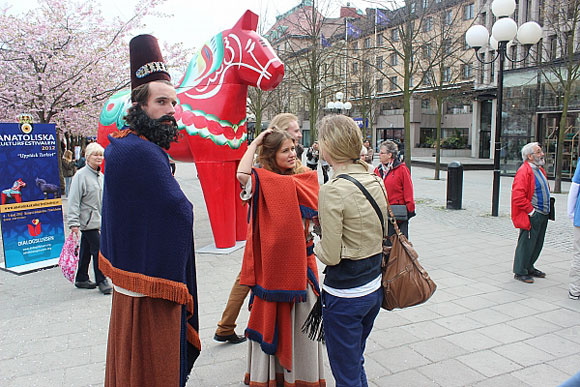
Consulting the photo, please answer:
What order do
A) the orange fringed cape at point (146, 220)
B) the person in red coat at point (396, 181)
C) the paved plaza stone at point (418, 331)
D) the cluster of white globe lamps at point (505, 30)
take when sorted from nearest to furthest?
the orange fringed cape at point (146, 220), the paved plaza stone at point (418, 331), the person in red coat at point (396, 181), the cluster of white globe lamps at point (505, 30)

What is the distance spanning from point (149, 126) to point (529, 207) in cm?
503

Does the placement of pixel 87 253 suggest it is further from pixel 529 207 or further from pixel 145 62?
pixel 529 207

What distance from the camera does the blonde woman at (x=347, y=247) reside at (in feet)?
7.59

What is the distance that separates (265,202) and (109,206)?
41.6 inches

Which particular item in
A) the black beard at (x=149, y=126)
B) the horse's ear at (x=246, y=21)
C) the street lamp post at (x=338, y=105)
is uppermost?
the street lamp post at (x=338, y=105)

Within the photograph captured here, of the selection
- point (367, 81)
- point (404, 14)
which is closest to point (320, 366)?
point (404, 14)

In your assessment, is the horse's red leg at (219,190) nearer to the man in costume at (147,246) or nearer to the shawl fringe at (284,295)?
the shawl fringe at (284,295)

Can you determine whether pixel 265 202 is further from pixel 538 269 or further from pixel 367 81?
pixel 367 81

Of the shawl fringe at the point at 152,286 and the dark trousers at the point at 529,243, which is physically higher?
the shawl fringe at the point at 152,286

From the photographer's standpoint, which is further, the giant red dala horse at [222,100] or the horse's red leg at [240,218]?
the horse's red leg at [240,218]

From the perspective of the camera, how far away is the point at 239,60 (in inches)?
252

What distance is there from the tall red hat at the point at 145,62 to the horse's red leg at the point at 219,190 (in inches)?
174

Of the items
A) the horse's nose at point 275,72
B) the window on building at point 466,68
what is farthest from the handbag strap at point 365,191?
the window on building at point 466,68

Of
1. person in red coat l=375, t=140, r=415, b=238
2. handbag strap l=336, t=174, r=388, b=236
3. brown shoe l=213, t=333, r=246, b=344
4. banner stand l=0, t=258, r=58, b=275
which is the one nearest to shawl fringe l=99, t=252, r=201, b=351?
handbag strap l=336, t=174, r=388, b=236
